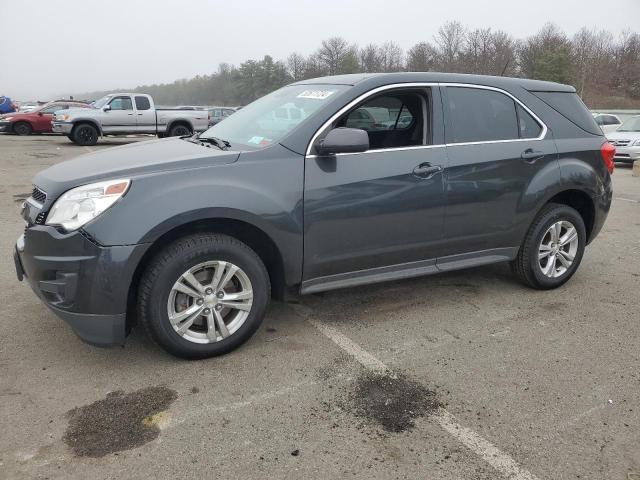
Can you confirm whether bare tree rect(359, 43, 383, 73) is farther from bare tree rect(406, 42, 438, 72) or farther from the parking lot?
the parking lot

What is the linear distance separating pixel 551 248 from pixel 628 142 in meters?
13.1

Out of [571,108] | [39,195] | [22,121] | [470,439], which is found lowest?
[470,439]

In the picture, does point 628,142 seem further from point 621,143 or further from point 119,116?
point 119,116

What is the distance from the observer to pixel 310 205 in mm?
3377

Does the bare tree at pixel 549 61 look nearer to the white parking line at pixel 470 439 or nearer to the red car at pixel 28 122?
the red car at pixel 28 122

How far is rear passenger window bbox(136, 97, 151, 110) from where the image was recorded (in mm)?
19556

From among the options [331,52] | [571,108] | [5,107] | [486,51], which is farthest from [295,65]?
[571,108]

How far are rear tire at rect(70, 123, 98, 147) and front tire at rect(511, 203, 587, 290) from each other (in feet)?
58.0

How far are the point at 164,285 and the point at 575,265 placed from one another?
3603mm

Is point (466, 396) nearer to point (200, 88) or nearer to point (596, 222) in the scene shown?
point (596, 222)

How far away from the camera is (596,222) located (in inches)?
187

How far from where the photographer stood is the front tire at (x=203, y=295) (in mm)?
3025

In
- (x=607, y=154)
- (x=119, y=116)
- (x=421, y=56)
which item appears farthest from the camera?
(x=421, y=56)

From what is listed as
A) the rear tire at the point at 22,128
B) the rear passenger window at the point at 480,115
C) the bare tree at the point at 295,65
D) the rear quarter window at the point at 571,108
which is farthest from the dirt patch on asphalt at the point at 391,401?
the bare tree at the point at 295,65
